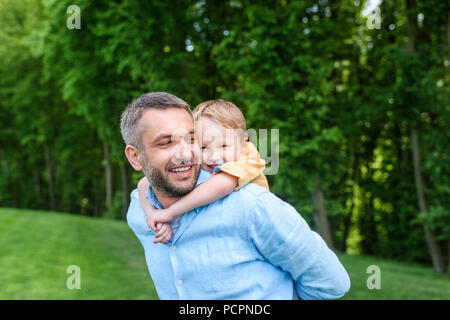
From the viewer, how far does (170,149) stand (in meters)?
1.79

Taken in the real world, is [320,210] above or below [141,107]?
below

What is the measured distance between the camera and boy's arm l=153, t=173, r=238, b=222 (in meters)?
1.78

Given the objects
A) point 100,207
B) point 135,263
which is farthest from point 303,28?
point 100,207

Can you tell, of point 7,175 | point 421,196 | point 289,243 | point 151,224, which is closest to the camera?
point 289,243

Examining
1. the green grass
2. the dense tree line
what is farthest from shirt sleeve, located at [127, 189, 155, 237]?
the dense tree line

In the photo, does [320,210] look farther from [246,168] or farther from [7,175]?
[7,175]

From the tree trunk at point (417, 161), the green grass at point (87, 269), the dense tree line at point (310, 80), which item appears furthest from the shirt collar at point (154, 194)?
the tree trunk at point (417, 161)

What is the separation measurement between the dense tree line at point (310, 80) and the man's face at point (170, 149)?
748 cm

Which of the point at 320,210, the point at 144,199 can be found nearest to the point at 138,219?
the point at 144,199

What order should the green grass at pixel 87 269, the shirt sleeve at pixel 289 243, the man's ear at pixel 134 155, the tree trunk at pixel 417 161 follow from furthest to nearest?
the tree trunk at pixel 417 161, the green grass at pixel 87 269, the man's ear at pixel 134 155, the shirt sleeve at pixel 289 243

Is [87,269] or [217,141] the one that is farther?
[87,269]

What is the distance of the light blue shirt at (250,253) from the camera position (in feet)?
5.48

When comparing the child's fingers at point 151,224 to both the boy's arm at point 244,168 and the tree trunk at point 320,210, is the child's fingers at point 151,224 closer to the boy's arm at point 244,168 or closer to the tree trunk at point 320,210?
the boy's arm at point 244,168

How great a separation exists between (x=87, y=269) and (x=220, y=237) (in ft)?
29.6
